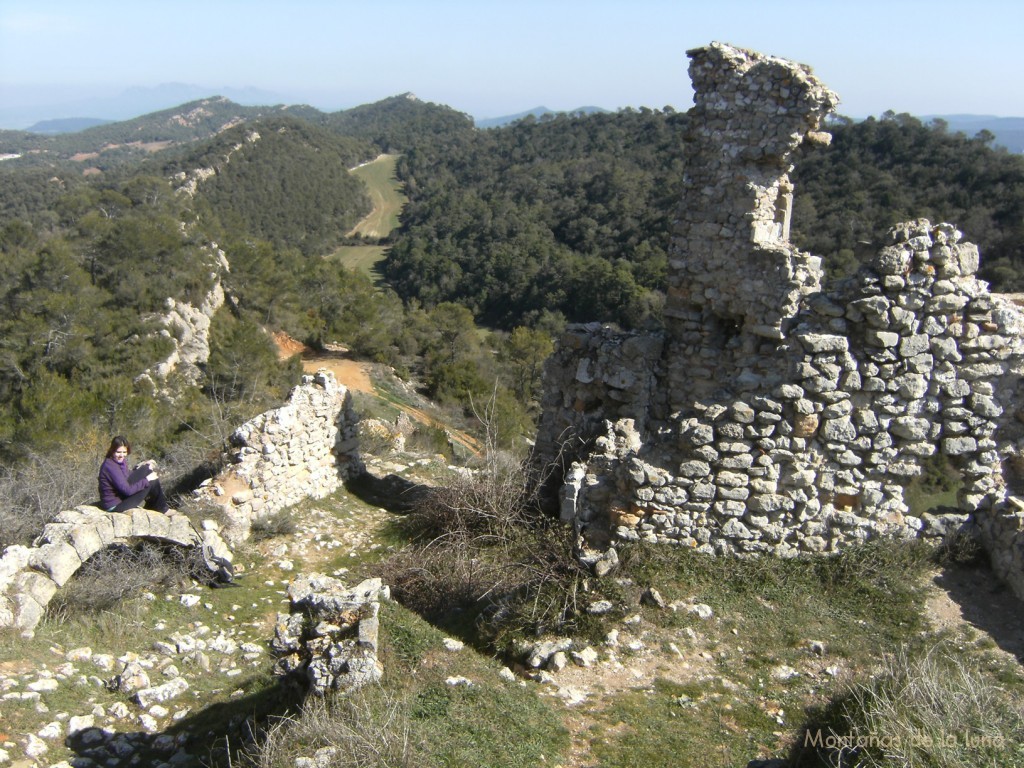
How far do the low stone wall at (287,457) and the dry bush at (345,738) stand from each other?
3.96m

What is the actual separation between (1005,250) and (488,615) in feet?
91.8

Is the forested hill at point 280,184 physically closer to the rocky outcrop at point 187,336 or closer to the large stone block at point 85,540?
the rocky outcrop at point 187,336

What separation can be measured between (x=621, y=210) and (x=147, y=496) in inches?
1458

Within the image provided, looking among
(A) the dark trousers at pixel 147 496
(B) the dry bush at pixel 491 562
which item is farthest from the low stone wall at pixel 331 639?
(A) the dark trousers at pixel 147 496

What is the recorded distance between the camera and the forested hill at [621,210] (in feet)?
93.2

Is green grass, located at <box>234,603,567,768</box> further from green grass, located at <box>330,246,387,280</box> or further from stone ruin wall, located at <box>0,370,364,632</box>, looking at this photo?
green grass, located at <box>330,246,387,280</box>

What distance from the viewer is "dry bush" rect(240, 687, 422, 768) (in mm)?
3287

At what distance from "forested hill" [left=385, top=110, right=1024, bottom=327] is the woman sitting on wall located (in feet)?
43.5

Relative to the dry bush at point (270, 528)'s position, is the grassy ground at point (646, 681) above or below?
above

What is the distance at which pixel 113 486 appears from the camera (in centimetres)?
654

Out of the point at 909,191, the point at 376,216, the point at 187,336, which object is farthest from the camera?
the point at 376,216

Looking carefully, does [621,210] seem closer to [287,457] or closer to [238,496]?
[287,457]

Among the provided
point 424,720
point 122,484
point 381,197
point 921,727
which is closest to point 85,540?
point 122,484

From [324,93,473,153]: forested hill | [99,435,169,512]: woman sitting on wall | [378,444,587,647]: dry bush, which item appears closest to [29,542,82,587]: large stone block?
[99,435,169,512]: woman sitting on wall
